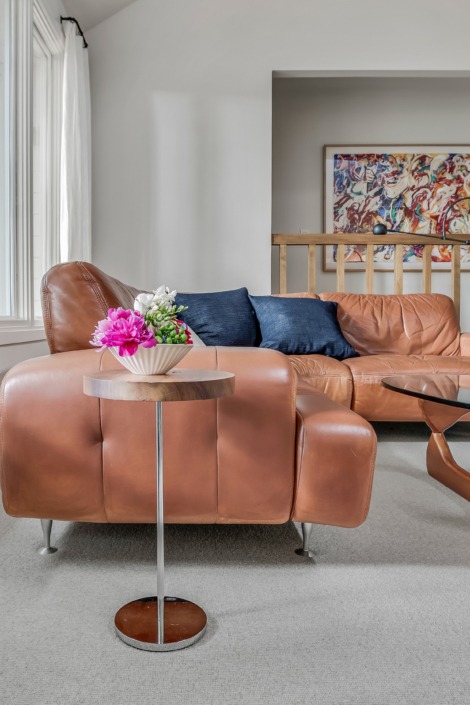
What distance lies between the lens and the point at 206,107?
3.70 m

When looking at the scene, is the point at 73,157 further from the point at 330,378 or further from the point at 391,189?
the point at 391,189

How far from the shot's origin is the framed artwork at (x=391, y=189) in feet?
14.4

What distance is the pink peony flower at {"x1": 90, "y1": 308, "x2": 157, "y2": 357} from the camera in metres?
0.92

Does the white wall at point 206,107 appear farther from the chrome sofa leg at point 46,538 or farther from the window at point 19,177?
the chrome sofa leg at point 46,538

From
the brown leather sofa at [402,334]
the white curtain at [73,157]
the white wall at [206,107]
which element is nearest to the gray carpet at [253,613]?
the brown leather sofa at [402,334]

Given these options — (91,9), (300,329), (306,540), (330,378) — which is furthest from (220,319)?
(91,9)

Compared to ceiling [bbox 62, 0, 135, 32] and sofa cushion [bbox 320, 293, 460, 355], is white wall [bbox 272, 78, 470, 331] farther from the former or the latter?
ceiling [bbox 62, 0, 135, 32]

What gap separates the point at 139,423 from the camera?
1.15 meters

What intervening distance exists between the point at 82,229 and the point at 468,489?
2665 mm

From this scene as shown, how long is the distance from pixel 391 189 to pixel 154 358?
4073 mm

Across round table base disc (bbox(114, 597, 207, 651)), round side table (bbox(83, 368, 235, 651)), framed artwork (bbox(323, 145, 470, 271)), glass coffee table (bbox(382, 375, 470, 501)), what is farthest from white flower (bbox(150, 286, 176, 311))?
framed artwork (bbox(323, 145, 470, 271))

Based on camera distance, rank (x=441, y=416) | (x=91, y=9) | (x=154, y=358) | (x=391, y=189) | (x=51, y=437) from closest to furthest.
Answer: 1. (x=154, y=358)
2. (x=51, y=437)
3. (x=441, y=416)
4. (x=91, y=9)
5. (x=391, y=189)

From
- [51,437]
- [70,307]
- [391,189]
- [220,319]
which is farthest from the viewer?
[391,189]

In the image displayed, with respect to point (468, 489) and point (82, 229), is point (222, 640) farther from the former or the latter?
point (82, 229)
